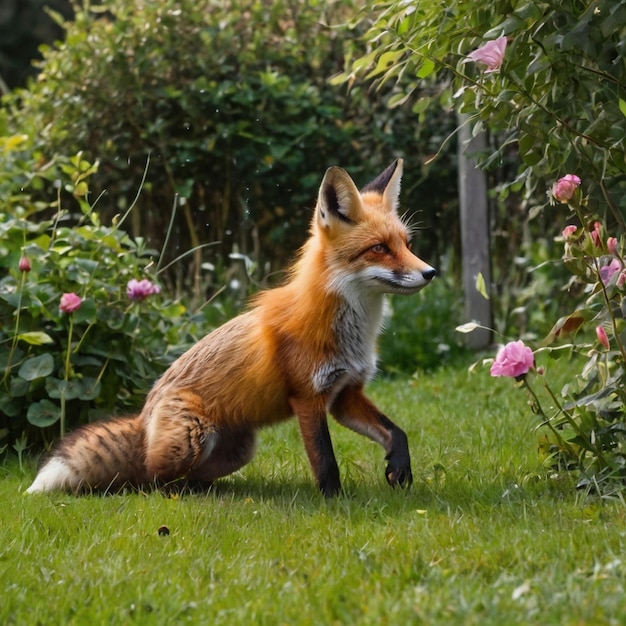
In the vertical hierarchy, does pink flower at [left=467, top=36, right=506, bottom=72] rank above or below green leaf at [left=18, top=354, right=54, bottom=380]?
above

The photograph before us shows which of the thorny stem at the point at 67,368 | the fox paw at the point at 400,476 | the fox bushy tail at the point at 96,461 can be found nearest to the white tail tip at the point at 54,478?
the fox bushy tail at the point at 96,461

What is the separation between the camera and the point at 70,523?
4129 millimetres

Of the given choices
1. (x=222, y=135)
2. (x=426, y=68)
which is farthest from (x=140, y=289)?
(x=222, y=135)

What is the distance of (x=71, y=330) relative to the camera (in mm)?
5480

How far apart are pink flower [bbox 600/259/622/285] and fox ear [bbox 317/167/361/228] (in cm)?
109

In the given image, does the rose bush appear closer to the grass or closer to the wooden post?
the grass

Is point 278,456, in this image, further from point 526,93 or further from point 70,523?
point 526,93

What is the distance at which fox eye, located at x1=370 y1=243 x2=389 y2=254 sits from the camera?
438 cm

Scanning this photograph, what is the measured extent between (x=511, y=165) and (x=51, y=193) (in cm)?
414

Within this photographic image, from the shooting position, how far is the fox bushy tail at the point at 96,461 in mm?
4676

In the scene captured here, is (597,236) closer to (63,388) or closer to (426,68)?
(426,68)

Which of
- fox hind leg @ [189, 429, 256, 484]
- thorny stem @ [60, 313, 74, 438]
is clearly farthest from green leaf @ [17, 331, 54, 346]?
fox hind leg @ [189, 429, 256, 484]

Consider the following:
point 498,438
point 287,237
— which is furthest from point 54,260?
point 287,237

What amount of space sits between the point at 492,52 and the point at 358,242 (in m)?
1.01
